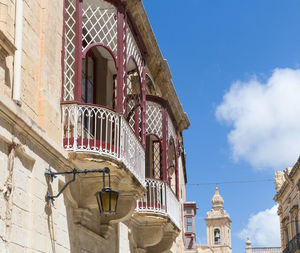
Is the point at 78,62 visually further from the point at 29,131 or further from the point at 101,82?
the point at 101,82

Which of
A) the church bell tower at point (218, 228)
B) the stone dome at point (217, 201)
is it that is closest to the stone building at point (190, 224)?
the church bell tower at point (218, 228)

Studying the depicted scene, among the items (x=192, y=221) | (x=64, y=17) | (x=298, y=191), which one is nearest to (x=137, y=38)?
(x=64, y=17)

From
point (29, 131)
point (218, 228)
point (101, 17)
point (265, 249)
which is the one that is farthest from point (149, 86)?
point (218, 228)

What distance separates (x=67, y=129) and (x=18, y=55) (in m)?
1.79

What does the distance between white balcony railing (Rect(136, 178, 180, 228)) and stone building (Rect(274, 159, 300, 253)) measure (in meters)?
20.9

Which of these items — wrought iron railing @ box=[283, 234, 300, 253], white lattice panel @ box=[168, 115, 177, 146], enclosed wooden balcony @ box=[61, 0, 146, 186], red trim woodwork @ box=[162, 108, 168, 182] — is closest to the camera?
enclosed wooden balcony @ box=[61, 0, 146, 186]

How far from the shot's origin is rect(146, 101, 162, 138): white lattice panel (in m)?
14.0

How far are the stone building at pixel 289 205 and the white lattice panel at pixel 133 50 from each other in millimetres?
22778

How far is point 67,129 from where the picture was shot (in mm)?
9172

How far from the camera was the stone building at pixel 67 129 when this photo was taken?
7316 mm

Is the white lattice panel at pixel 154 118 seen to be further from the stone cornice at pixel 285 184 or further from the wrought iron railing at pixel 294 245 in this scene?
the wrought iron railing at pixel 294 245

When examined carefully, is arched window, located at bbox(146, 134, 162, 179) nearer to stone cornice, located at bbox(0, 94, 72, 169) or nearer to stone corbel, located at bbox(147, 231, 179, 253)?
stone corbel, located at bbox(147, 231, 179, 253)

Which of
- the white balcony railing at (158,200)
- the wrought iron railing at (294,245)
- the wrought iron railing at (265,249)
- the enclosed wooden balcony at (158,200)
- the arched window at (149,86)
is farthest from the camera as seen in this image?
the wrought iron railing at (265,249)

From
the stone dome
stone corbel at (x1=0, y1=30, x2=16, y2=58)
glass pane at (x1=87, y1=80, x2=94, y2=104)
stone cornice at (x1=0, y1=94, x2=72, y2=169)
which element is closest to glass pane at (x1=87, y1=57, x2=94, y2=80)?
glass pane at (x1=87, y1=80, x2=94, y2=104)
